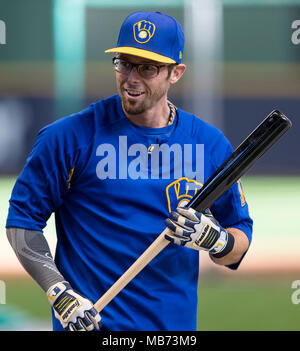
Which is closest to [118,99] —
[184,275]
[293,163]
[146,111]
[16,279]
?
[146,111]

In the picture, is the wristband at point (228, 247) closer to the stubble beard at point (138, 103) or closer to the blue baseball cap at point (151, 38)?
the stubble beard at point (138, 103)

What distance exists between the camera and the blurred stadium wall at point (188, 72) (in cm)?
1082

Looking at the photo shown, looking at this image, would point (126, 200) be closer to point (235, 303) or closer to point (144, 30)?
point (144, 30)

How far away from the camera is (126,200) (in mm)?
2693

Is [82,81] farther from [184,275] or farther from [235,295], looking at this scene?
[184,275]

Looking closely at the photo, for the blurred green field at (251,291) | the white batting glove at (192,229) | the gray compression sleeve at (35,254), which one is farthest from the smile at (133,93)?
the blurred green field at (251,291)

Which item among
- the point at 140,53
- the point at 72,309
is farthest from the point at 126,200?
the point at 140,53

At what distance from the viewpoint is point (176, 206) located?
9.01 feet

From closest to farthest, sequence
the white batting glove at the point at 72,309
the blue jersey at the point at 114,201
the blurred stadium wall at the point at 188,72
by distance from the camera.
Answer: the white batting glove at the point at 72,309
the blue jersey at the point at 114,201
the blurred stadium wall at the point at 188,72

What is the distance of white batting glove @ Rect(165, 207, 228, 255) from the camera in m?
2.57

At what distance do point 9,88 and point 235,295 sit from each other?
5.68m

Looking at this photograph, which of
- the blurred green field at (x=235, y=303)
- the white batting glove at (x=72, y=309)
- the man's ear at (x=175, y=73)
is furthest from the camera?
the blurred green field at (x=235, y=303)

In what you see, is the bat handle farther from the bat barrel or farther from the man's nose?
the man's nose

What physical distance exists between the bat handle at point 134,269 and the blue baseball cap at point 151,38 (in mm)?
710
